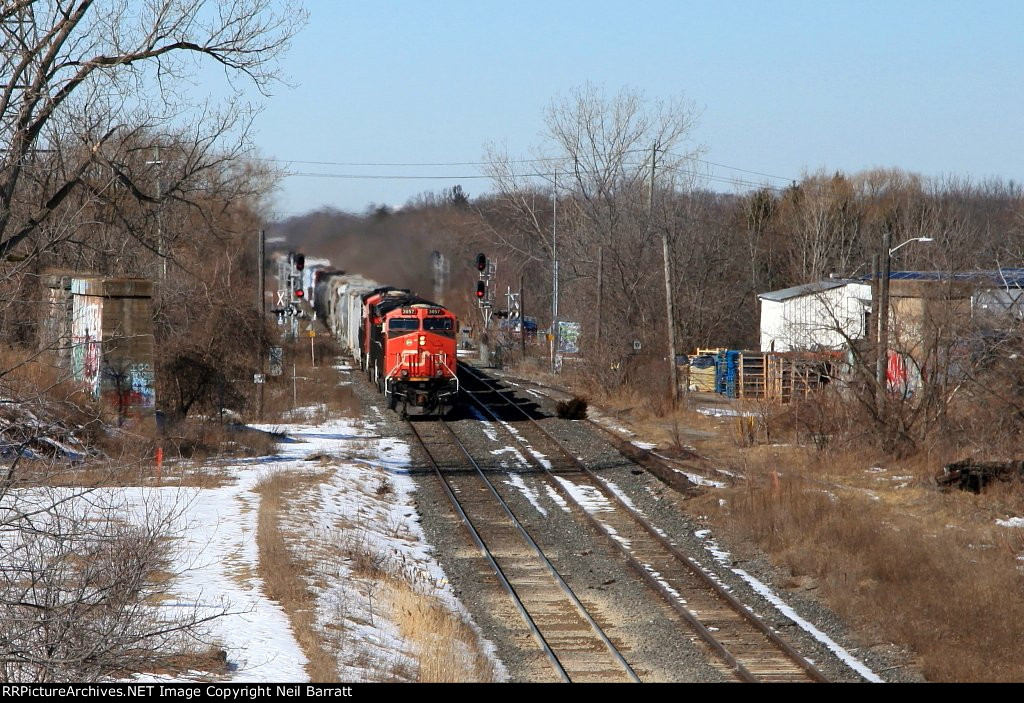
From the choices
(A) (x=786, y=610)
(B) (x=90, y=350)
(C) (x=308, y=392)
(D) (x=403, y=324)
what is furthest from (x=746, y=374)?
(A) (x=786, y=610)

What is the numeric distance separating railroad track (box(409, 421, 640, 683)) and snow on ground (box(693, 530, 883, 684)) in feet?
7.81

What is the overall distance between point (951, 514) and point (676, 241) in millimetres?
31282

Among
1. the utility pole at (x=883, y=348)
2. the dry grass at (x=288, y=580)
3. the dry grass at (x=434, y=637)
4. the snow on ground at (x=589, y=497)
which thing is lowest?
the dry grass at (x=434, y=637)

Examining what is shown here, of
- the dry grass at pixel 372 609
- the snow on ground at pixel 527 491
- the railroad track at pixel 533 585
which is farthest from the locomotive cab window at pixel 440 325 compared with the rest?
the dry grass at pixel 372 609

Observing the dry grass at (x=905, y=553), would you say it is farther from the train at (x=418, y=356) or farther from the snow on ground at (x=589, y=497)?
the train at (x=418, y=356)

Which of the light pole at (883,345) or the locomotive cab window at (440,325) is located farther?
the locomotive cab window at (440,325)

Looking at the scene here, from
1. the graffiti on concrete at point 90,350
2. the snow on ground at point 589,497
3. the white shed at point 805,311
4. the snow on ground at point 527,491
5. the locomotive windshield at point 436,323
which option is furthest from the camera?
the white shed at point 805,311

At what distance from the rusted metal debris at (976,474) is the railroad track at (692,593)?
6.26 metres

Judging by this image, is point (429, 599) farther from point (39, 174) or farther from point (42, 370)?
point (39, 174)

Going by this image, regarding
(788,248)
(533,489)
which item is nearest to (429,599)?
(533,489)

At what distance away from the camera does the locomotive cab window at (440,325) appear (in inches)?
1201

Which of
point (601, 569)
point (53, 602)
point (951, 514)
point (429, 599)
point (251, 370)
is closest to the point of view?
point (53, 602)

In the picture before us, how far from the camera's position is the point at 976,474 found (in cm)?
1991

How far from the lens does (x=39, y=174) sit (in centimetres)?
2125
